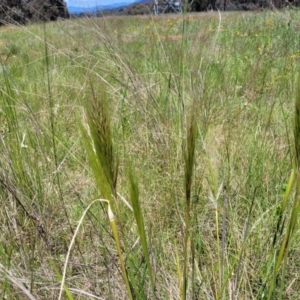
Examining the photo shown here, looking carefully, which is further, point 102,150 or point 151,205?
point 151,205

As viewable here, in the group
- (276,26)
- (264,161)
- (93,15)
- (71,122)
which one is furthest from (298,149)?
(276,26)

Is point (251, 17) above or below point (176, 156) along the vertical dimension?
above

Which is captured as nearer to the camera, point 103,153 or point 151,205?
point 103,153

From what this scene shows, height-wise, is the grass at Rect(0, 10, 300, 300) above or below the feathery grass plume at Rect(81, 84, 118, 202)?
below

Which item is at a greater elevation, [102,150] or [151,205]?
[102,150]

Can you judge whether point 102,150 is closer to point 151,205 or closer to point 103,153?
point 103,153

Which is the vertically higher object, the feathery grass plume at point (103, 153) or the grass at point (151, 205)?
the feathery grass plume at point (103, 153)

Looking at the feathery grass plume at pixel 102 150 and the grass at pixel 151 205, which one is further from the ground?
the feathery grass plume at pixel 102 150

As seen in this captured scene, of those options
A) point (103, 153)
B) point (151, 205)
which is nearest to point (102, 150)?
point (103, 153)

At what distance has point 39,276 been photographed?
0.74m

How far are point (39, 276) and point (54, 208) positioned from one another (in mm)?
231

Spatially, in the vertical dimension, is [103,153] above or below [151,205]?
above

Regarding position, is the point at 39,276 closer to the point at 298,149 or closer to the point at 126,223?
the point at 126,223

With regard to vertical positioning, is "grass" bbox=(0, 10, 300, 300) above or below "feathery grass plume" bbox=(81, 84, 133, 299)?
below
